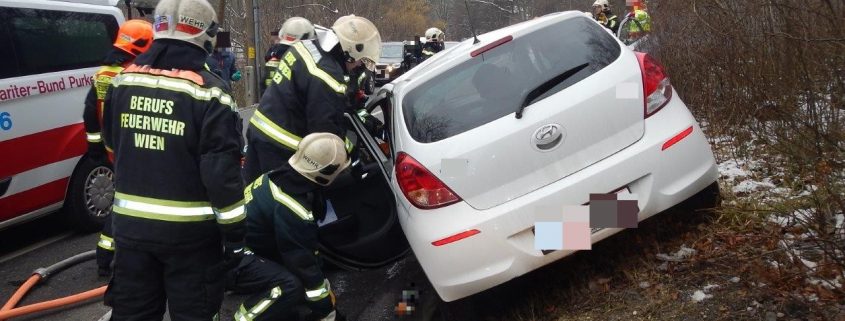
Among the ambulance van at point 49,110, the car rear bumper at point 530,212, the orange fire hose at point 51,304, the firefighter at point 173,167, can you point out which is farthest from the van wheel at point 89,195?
the car rear bumper at point 530,212

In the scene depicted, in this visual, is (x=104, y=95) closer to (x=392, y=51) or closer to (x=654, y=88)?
(x=654, y=88)

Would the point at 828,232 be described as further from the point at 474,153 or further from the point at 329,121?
the point at 329,121

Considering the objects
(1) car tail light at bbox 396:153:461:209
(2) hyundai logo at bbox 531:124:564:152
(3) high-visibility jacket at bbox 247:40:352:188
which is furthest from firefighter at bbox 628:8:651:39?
(1) car tail light at bbox 396:153:461:209

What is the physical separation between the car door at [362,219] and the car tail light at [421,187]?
0.68 metres

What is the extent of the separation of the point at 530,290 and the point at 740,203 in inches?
54.3

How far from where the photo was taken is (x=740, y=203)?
4090 mm

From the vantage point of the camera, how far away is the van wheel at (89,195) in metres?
5.70

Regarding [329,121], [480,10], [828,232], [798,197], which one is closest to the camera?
[828,232]

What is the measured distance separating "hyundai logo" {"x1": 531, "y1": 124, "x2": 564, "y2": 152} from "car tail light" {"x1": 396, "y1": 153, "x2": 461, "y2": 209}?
47 cm

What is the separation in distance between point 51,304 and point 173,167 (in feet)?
6.73

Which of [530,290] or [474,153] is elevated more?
[474,153]

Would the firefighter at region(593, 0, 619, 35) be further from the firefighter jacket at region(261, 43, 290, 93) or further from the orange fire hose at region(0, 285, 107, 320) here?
the orange fire hose at region(0, 285, 107, 320)

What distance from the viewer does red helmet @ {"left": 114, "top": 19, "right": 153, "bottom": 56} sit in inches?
191

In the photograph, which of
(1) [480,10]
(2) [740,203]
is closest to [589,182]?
(2) [740,203]
